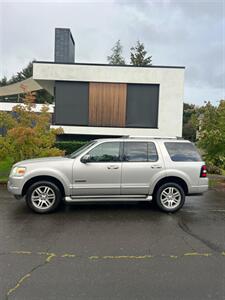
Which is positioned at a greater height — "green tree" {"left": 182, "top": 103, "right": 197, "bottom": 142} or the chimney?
the chimney

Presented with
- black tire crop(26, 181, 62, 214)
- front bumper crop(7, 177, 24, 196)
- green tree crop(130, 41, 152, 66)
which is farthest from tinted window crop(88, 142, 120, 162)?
green tree crop(130, 41, 152, 66)

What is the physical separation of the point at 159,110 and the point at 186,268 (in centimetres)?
1538

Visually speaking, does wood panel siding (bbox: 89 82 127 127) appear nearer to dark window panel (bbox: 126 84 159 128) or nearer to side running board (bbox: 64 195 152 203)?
dark window panel (bbox: 126 84 159 128)

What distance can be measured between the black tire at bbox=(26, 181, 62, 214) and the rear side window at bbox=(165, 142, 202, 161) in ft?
9.45

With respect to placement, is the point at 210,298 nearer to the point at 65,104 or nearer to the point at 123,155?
the point at 123,155

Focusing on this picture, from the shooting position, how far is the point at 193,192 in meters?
7.03

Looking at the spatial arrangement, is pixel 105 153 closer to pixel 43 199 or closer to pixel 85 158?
pixel 85 158

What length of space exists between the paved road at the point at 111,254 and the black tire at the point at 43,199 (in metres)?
0.22

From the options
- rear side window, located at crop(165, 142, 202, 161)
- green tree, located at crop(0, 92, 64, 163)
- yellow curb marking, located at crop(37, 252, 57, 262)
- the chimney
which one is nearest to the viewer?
yellow curb marking, located at crop(37, 252, 57, 262)

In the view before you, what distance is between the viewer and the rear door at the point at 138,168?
681cm

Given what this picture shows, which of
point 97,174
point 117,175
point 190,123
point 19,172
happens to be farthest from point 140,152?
point 190,123

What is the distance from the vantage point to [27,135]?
9.64 m

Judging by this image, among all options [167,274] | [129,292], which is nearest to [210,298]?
[167,274]

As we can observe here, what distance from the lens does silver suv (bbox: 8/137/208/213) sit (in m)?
6.59
